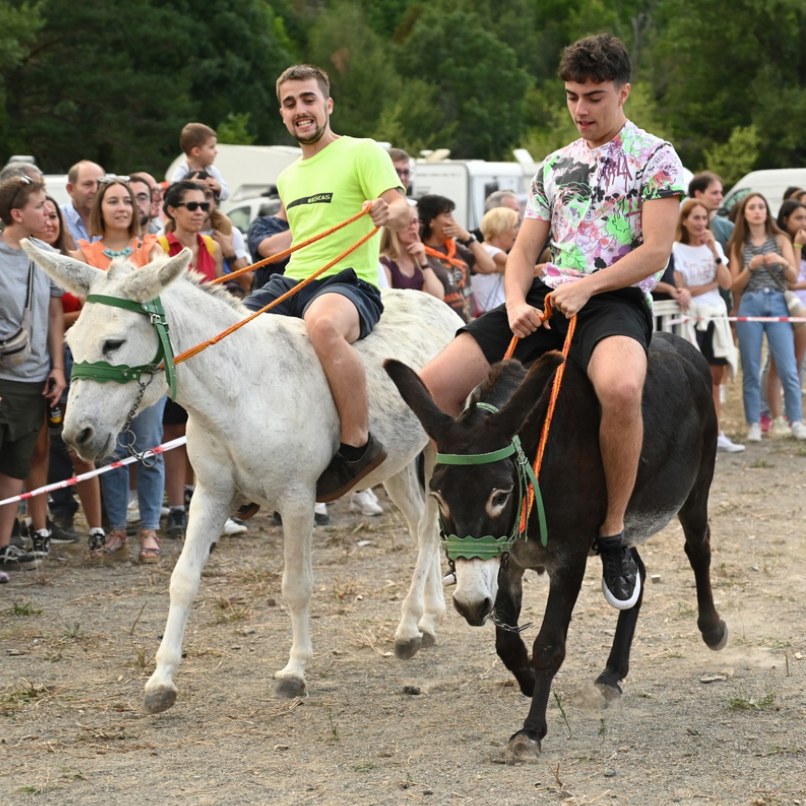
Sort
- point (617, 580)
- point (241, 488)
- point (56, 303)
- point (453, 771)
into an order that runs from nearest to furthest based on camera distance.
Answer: point (453, 771)
point (617, 580)
point (241, 488)
point (56, 303)

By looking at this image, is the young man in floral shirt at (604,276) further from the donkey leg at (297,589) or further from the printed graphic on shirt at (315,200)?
the printed graphic on shirt at (315,200)

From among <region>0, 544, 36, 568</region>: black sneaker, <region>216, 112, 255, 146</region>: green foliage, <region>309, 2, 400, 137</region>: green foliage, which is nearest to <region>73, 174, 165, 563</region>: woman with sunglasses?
<region>0, 544, 36, 568</region>: black sneaker

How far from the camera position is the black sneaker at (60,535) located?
903cm

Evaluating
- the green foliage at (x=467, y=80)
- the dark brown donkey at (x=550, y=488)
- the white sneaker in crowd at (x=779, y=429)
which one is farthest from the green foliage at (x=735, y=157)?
the dark brown donkey at (x=550, y=488)

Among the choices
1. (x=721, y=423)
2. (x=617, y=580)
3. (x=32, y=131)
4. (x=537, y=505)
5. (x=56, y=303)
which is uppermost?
(x=32, y=131)

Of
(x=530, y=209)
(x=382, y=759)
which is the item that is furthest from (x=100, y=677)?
(x=530, y=209)

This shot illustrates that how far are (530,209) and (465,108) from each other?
6004 cm

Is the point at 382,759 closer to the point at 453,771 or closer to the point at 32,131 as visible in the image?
the point at 453,771

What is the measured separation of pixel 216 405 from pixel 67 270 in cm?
85

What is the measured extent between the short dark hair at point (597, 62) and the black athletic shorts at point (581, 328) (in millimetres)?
841

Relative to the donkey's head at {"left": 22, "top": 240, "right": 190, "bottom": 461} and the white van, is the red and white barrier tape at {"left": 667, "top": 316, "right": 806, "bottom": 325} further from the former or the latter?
the white van

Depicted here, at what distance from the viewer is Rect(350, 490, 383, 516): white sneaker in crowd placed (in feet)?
32.9

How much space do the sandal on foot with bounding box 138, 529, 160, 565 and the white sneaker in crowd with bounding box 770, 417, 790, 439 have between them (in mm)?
7010

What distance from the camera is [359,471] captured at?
19.9 feet
